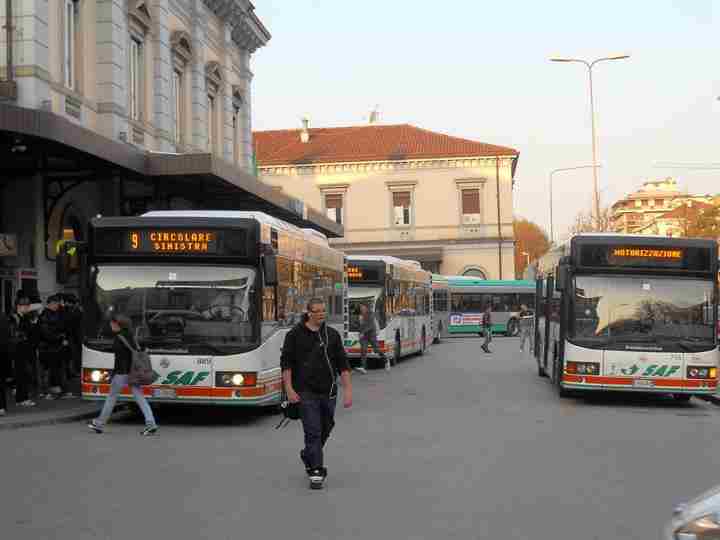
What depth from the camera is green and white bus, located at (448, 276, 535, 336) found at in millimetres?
50812

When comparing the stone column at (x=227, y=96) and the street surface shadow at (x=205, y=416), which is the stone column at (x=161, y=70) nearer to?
the stone column at (x=227, y=96)

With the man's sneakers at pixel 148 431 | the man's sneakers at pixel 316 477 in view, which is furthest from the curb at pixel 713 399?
the man's sneakers at pixel 316 477

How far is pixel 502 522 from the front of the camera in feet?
25.5

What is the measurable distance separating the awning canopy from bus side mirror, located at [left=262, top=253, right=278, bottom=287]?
5131 mm

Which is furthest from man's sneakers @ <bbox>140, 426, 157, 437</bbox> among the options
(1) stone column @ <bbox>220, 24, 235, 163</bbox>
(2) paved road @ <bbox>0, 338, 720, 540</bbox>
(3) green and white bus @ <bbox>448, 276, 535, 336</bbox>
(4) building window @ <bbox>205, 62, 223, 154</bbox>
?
(3) green and white bus @ <bbox>448, 276, 535, 336</bbox>

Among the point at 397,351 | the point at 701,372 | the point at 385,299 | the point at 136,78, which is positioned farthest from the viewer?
the point at 397,351

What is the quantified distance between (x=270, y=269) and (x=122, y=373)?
7.62 feet

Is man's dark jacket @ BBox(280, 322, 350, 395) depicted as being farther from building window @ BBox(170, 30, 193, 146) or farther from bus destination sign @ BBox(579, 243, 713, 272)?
building window @ BBox(170, 30, 193, 146)

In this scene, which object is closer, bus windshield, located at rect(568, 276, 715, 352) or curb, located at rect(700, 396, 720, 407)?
bus windshield, located at rect(568, 276, 715, 352)

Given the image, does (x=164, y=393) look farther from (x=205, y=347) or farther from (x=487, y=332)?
(x=487, y=332)

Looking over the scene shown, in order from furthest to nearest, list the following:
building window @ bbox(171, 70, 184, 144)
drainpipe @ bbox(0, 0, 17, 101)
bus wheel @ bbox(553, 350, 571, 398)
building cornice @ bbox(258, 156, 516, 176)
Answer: building cornice @ bbox(258, 156, 516, 176) → building window @ bbox(171, 70, 184, 144) → drainpipe @ bbox(0, 0, 17, 101) → bus wheel @ bbox(553, 350, 571, 398)

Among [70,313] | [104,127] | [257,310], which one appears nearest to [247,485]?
[257,310]

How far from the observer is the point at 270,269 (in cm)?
1371

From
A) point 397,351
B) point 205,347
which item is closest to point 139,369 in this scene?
point 205,347
